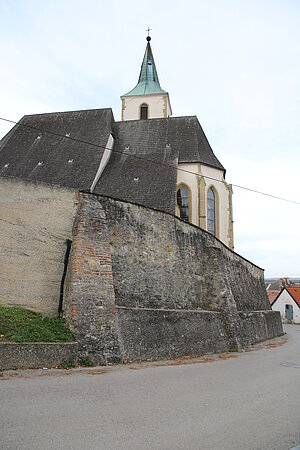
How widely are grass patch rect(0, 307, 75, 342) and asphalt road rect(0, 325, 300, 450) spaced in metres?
0.84

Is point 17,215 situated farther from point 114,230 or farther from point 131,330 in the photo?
point 131,330

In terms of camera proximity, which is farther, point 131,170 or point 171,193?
point 131,170

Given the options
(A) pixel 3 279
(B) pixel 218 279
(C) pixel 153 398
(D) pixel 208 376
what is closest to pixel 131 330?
(D) pixel 208 376

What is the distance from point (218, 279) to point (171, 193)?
613 cm

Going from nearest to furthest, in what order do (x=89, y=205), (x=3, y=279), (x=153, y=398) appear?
1. (x=153, y=398)
2. (x=3, y=279)
3. (x=89, y=205)

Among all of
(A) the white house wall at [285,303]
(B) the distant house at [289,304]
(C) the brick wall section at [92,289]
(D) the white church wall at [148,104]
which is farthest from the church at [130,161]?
(A) the white house wall at [285,303]

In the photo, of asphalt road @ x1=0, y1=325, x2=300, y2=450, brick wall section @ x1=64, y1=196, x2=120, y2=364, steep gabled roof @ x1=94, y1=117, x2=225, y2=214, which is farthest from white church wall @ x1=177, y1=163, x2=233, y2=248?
asphalt road @ x1=0, y1=325, x2=300, y2=450

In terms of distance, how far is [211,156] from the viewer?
82.9ft

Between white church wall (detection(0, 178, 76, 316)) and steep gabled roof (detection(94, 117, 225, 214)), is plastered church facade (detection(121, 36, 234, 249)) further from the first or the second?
white church wall (detection(0, 178, 76, 316))

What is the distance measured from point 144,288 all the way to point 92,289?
2782 mm

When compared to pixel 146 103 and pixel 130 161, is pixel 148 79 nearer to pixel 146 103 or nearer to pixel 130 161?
pixel 146 103

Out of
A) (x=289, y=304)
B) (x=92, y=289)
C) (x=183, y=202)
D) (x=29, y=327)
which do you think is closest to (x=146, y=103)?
(x=183, y=202)

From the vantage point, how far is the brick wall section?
9102 millimetres

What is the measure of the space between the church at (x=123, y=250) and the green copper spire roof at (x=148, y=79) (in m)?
12.4
